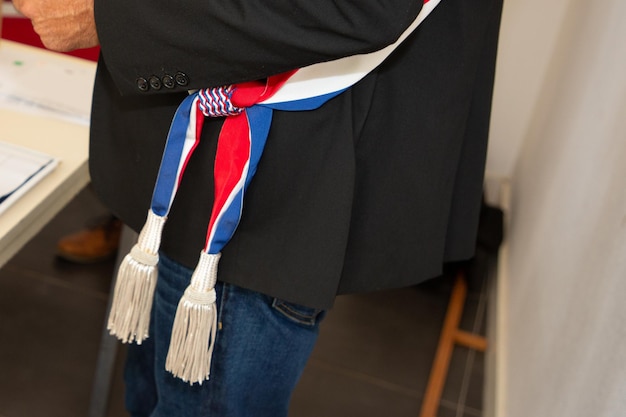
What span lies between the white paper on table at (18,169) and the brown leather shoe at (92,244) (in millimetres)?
984

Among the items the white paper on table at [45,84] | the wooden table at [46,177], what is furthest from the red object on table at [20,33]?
the wooden table at [46,177]

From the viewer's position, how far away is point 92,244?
6.64 ft

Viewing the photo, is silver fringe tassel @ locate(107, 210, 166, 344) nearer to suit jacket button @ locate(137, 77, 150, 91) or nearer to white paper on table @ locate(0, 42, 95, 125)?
suit jacket button @ locate(137, 77, 150, 91)

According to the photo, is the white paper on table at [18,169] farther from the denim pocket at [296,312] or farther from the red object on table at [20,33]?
the red object on table at [20,33]

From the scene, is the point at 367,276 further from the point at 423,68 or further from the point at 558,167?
the point at 558,167

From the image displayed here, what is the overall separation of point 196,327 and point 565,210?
89 centimetres

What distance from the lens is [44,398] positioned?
1.61m

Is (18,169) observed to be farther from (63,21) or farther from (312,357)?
(312,357)

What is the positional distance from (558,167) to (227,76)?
1146 millimetres

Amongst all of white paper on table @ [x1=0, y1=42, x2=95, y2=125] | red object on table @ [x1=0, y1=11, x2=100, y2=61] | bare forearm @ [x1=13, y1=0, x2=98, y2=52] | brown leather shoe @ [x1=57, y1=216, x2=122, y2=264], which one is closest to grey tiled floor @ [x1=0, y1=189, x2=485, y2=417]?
brown leather shoe @ [x1=57, y1=216, x2=122, y2=264]

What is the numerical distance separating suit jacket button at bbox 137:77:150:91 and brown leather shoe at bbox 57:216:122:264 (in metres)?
1.36

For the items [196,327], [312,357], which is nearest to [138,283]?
[196,327]

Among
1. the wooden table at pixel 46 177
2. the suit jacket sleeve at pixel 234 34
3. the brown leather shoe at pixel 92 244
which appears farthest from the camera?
the brown leather shoe at pixel 92 244

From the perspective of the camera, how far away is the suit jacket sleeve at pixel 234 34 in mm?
625
